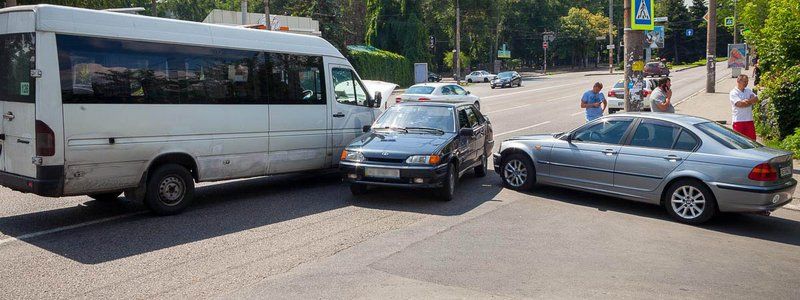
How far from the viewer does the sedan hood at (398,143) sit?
30.1ft

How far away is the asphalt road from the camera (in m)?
5.64

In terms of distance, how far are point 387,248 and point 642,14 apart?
32.1 feet

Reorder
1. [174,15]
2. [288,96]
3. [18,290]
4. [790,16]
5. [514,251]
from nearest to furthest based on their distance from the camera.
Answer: [18,290] → [514,251] → [288,96] → [790,16] → [174,15]

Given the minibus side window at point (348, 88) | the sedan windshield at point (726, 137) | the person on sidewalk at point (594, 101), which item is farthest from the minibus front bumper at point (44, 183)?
the person on sidewalk at point (594, 101)

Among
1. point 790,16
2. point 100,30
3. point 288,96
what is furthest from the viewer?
point 790,16

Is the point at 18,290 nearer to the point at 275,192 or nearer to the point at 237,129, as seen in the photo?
the point at 237,129

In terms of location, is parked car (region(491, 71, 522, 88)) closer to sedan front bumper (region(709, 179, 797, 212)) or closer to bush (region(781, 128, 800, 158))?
bush (region(781, 128, 800, 158))

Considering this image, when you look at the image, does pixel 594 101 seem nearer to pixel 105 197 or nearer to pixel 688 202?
pixel 688 202

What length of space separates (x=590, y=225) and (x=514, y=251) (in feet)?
6.08

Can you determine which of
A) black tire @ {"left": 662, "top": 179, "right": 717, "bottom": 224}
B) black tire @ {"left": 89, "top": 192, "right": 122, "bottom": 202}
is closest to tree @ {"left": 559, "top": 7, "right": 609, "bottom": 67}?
black tire @ {"left": 662, "top": 179, "right": 717, "bottom": 224}

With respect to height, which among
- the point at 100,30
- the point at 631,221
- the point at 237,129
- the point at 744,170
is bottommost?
the point at 631,221

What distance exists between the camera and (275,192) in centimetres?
1018

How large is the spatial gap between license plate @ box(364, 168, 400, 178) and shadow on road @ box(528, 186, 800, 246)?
2482 mm

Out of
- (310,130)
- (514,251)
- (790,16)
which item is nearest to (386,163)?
(310,130)
